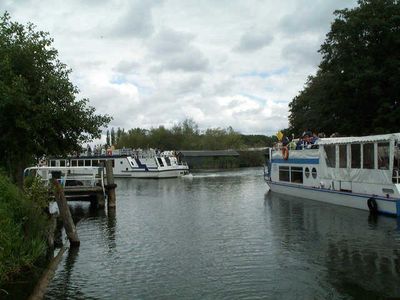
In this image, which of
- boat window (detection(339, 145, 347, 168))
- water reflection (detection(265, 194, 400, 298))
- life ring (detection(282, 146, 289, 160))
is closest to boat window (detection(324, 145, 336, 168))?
boat window (detection(339, 145, 347, 168))

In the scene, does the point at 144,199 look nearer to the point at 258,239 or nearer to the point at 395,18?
the point at 258,239

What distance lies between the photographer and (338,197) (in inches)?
1062

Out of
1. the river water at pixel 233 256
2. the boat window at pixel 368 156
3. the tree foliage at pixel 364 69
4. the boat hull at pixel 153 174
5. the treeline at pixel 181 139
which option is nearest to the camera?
the river water at pixel 233 256

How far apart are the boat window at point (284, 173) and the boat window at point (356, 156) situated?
31.8 feet

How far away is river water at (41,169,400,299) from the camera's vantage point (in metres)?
12.1

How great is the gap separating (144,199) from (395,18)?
928 inches

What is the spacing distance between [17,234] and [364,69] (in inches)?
1313

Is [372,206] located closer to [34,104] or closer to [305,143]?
[305,143]

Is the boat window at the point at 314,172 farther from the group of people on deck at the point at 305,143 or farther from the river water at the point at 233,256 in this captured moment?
the river water at the point at 233,256

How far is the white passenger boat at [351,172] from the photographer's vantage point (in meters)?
22.5

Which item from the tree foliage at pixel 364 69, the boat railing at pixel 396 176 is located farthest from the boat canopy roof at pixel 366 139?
the tree foliage at pixel 364 69

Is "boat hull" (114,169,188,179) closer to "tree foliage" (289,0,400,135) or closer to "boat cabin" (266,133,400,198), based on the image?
"tree foliage" (289,0,400,135)

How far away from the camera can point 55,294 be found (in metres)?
12.0

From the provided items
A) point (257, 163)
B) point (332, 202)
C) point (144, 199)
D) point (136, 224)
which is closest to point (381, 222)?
point (332, 202)
